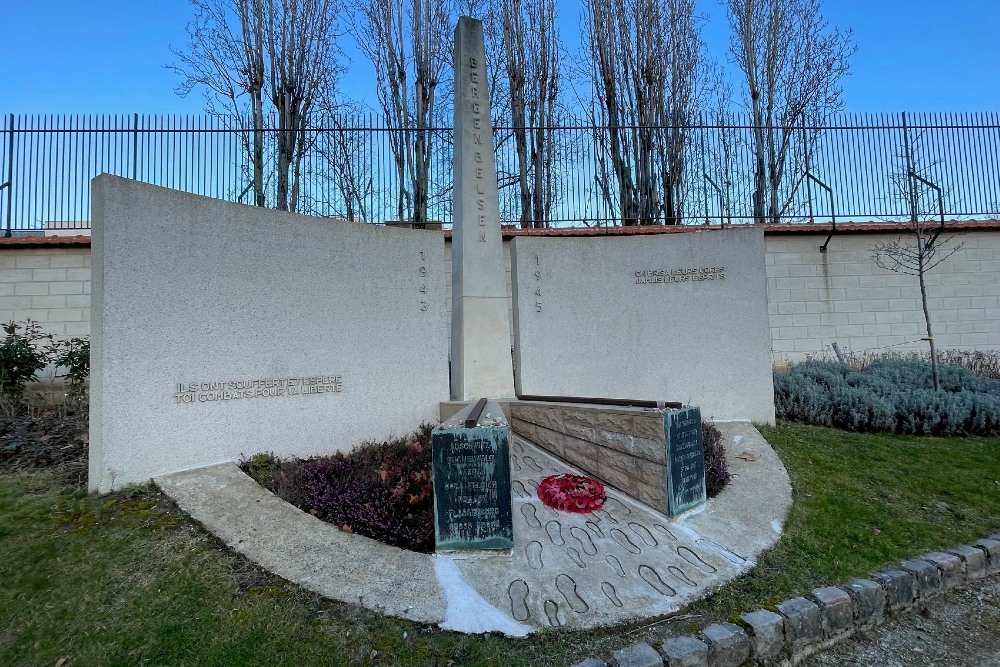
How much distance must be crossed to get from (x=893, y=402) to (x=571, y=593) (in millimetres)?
6240

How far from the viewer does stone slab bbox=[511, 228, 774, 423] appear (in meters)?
7.33

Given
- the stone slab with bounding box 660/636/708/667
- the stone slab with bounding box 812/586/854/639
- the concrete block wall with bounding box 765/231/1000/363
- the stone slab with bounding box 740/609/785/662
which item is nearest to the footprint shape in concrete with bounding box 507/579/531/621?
the stone slab with bounding box 660/636/708/667

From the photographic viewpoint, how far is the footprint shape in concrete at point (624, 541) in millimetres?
4008

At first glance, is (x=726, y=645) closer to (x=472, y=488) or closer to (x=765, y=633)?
(x=765, y=633)

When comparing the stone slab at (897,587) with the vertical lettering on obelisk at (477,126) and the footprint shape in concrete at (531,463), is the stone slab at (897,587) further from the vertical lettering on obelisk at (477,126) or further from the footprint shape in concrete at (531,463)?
the vertical lettering on obelisk at (477,126)

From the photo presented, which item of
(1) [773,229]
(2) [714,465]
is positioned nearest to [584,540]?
(2) [714,465]

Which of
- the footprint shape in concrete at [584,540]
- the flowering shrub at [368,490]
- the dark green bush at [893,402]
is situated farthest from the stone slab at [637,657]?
the dark green bush at [893,402]

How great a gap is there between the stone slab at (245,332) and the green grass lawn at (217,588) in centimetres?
80

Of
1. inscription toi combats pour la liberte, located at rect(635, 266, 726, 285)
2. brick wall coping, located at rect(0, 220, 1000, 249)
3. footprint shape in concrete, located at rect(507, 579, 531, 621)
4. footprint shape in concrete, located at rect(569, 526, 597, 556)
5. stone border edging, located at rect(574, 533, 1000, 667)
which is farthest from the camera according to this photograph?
brick wall coping, located at rect(0, 220, 1000, 249)

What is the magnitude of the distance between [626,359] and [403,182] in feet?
24.7

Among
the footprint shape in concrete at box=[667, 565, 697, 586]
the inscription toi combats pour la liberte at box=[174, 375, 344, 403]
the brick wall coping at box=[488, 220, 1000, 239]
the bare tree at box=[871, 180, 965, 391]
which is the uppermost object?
the brick wall coping at box=[488, 220, 1000, 239]

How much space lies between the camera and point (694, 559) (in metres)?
3.96

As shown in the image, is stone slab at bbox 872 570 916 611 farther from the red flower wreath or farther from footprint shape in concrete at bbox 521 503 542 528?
footprint shape in concrete at bbox 521 503 542 528

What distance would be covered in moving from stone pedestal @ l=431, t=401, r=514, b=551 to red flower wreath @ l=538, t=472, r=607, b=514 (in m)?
0.89
